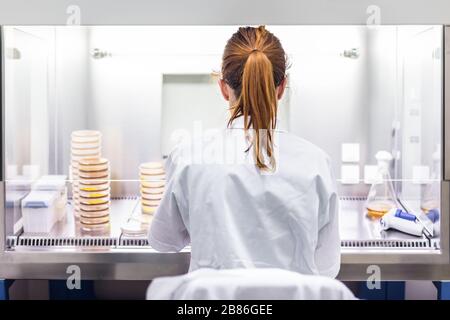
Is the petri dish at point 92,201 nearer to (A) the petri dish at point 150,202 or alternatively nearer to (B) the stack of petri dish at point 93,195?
(B) the stack of petri dish at point 93,195

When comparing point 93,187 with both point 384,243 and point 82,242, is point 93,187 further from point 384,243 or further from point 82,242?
point 384,243

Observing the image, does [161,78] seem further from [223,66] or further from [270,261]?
[270,261]

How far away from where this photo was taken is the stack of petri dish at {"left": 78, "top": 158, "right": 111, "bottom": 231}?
Result: 1624mm

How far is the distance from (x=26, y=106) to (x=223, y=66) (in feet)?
2.20

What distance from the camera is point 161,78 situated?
75.1 inches

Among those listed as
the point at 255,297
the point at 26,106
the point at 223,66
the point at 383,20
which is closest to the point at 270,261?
the point at 255,297

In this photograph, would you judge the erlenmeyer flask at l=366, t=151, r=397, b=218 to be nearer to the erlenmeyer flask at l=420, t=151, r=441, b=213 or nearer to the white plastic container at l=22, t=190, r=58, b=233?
the erlenmeyer flask at l=420, t=151, r=441, b=213

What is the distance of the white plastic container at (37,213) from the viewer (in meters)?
1.55

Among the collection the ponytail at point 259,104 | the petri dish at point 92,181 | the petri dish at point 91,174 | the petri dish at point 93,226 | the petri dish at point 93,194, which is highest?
the ponytail at point 259,104

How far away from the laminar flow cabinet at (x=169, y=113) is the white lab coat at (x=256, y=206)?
1.06 ft

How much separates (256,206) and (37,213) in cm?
68

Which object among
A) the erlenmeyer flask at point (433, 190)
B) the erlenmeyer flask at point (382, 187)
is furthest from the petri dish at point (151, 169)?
the erlenmeyer flask at point (433, 190)

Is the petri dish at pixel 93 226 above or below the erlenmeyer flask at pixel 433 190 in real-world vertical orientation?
below

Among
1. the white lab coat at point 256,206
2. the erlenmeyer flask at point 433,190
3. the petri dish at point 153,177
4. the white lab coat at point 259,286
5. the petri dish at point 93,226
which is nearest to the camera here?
the white lab coat at point 259,286
